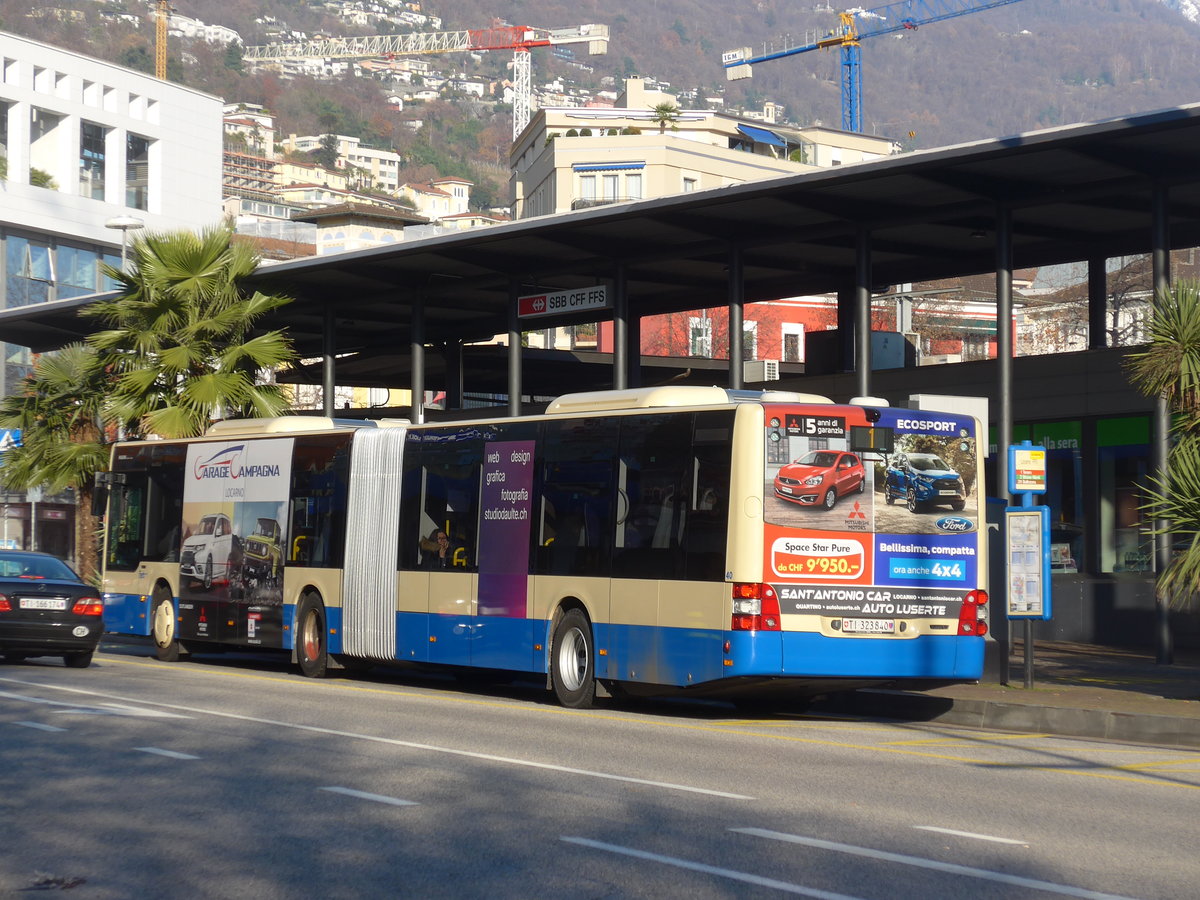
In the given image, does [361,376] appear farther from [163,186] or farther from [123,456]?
[163,186]

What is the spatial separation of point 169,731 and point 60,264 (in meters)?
47.5

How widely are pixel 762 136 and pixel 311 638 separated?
101 meters

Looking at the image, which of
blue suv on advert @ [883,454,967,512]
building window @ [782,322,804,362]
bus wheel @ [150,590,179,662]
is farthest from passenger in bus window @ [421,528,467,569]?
building window @ [782,322,804,362]

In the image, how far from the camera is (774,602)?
1474 cm

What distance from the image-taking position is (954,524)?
51.5 ft

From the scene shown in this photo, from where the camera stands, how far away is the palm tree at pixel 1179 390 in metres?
15.0

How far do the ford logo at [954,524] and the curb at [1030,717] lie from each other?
5.56ft

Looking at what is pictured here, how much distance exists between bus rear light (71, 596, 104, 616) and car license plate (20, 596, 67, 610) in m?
0.16

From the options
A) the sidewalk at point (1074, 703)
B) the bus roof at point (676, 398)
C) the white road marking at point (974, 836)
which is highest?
the bus roof at point (676, 398)

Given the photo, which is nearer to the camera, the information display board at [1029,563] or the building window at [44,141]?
the information display board at [1029,563]

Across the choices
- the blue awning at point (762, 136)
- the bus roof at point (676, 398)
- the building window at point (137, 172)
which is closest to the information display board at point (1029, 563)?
the bus roof at point (676, 398)

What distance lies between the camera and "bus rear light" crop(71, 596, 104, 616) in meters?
20.5

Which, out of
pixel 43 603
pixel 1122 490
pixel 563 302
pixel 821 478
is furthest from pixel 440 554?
pixel 1122 490

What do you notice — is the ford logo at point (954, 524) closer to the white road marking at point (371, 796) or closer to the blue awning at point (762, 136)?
the white road marking at point (371, 796)
